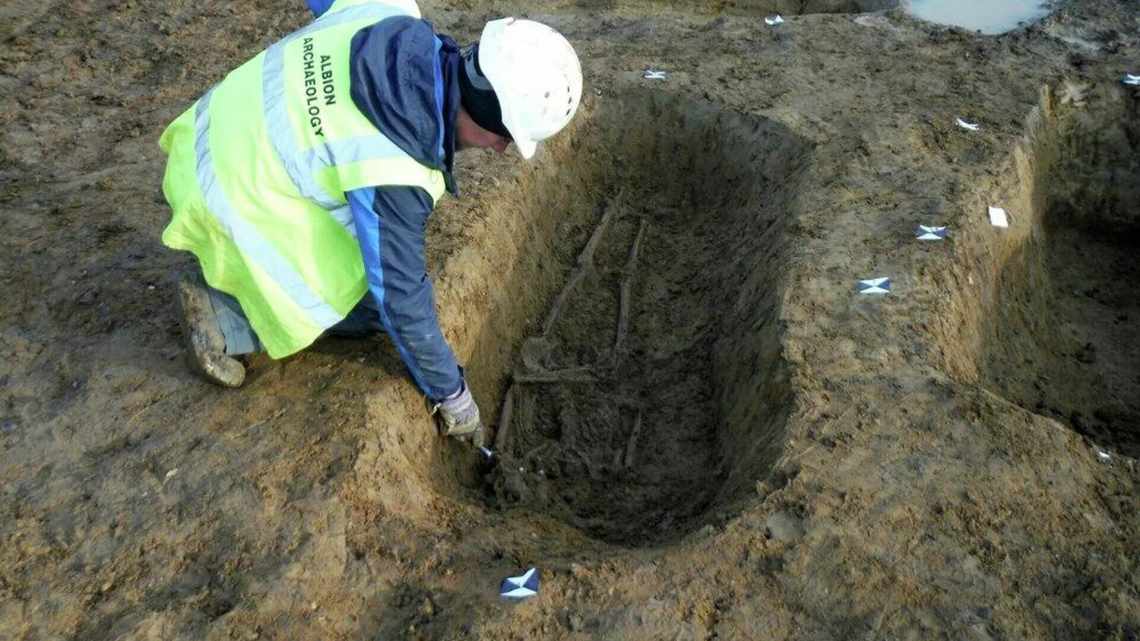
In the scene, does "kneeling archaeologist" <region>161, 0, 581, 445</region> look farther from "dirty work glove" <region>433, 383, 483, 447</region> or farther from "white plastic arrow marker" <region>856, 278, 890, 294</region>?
"white plastic arrow marker" <region>856, 278, 890, 294</region>

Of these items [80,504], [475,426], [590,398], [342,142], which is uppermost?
[342,142]

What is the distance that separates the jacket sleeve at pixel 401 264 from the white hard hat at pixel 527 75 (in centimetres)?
39

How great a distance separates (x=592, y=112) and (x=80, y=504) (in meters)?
3.95

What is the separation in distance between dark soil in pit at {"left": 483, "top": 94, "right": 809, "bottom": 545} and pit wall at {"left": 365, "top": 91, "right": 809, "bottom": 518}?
1cm

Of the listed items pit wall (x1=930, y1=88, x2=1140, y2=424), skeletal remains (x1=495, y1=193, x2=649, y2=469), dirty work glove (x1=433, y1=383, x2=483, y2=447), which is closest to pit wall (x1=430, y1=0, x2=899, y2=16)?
pit wall (x1=930, y1=88, x2=1140, y2=424)

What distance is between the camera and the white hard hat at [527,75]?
2.82 metres

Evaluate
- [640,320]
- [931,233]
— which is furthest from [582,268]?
[931,233]

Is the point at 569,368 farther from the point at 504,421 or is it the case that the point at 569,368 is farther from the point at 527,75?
the point at 527,75

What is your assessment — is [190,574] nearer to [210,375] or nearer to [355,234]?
[210,375]

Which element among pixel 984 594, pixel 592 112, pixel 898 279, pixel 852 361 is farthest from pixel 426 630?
pixel 592 112

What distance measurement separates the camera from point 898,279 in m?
4.17

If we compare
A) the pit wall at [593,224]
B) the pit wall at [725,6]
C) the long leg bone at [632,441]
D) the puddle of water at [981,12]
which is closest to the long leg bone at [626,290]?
the pit wall at [593,224]

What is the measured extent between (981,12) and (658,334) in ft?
15.5

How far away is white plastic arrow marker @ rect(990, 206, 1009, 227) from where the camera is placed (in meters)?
4.84
